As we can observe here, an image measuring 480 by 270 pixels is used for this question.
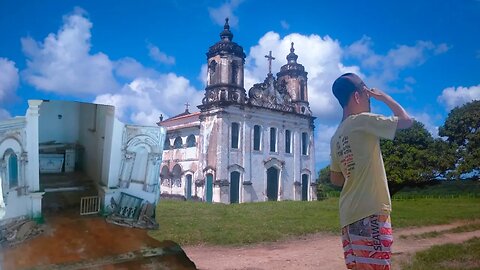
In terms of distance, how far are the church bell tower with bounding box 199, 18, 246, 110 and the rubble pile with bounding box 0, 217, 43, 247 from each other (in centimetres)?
110

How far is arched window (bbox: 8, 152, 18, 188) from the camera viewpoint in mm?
1927

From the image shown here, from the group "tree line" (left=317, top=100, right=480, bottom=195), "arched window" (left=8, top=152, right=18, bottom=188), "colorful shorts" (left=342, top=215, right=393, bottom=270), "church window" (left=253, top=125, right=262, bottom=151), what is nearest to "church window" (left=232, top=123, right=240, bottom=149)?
"church window" (left=253, top=125, right=262, bottom=151)

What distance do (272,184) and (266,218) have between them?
0.24 m

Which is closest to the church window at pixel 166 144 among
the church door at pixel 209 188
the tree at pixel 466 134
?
the church door at pixel 209 188

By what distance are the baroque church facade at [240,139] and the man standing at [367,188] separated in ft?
2.97

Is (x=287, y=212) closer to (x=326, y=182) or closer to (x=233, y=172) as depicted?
(x=326, y=182)

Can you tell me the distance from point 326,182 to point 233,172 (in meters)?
0.71

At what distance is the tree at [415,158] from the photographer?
2936mm

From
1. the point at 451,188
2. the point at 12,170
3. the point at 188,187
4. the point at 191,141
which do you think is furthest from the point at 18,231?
the point at 451,188

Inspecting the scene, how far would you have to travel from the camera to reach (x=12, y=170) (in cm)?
194

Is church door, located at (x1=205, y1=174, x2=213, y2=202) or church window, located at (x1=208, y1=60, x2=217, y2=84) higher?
church window, located at (x1=208, y1=60, x2=217, y2=84)

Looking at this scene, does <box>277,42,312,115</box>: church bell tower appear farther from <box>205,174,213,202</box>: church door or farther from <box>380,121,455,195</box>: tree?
<box>205,174,213,202</box>: church door

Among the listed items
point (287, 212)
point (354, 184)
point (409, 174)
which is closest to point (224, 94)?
point (287, 212)

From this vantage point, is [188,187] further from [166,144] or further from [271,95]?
[271,95]
